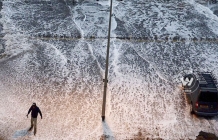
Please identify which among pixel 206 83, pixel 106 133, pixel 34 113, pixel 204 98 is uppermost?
pixel 206 83

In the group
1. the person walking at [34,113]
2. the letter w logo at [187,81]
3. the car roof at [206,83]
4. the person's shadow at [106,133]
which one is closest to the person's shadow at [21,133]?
the person walking at [34,113]

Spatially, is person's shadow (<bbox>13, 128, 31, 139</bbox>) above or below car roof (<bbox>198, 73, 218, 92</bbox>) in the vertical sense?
below

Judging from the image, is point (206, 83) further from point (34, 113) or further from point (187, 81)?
point (34, 113)

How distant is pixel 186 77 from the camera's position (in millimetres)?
18703

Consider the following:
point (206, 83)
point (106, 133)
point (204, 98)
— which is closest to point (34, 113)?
point (106, 133)

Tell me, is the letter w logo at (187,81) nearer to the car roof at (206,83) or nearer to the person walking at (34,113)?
the car roof at (206,83)

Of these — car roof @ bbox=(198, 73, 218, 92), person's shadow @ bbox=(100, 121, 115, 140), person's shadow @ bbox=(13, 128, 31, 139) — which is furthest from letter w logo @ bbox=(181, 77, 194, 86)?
person's shadow @ bbox=(13, 128, 31, 139)

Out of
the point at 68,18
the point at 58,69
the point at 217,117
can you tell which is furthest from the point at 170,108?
the point at 68,18

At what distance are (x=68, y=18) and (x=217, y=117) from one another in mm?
17451

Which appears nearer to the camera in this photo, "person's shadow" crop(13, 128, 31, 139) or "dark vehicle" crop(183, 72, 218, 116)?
"person's shadow" crop(13, 128, 31, 139)

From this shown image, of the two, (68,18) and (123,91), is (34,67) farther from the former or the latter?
(68,18)

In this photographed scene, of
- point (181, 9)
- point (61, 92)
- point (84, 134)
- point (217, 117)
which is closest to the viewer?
point (84, 134)

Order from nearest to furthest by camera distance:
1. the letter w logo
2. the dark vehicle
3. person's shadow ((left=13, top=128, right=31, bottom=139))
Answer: person's shadow ((left=13, top=128, right=31, bottom=139)) < the dark vehicle < the letter w logo

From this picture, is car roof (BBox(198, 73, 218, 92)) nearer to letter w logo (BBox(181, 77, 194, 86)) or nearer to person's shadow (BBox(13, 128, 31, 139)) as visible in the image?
letter w logo (BBox(181, 77, 194, 86))
